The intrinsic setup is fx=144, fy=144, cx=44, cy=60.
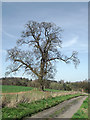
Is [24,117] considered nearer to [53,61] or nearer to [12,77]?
[12,77]

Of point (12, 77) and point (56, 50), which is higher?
point (56, 50)

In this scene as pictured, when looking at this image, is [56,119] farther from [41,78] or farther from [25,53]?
[25,53]

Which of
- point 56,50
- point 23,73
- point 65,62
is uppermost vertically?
point 56,50

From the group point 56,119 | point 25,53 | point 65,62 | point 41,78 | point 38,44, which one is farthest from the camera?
point 65,62

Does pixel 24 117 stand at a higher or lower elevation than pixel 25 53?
lower

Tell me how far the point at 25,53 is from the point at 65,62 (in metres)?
7.09

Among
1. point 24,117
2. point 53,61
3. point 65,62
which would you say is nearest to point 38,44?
point 53,61

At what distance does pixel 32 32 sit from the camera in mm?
22688

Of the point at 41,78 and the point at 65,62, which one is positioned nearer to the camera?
the point at 41,78

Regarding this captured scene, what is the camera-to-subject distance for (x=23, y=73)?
21875 mm

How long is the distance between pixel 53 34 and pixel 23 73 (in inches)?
307

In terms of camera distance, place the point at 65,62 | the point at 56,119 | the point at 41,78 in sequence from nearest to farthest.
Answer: the point at 56,119, the point at 41,78, the point at 65,62

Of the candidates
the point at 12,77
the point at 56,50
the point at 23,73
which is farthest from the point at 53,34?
the point at 12,77

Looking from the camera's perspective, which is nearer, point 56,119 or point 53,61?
point 56,119
